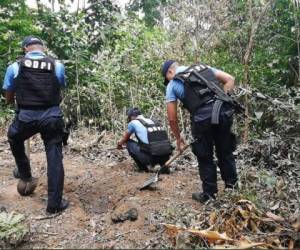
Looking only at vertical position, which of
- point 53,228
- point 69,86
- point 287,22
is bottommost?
point 53,228

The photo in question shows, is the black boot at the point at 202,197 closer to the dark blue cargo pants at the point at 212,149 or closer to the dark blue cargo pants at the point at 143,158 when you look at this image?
the dark blue cargo pants at the point at 212,149

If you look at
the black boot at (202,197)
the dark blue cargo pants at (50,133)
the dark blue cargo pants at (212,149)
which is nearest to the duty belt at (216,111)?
the dark blue cargo pants at (212,149)

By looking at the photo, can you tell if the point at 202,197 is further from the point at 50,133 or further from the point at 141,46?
the point at 141,46

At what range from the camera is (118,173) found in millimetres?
6441

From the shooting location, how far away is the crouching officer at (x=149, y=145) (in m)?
6.30

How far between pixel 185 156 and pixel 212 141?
226cm

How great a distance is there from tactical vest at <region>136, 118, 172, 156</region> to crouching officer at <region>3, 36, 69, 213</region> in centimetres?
162

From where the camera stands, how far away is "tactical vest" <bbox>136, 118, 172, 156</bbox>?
20.6 feet

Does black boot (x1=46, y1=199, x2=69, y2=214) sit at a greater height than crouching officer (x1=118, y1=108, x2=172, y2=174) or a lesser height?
lesser

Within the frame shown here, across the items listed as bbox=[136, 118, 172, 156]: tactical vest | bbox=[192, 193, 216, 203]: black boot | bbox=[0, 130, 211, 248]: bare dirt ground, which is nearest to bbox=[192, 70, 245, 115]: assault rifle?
bbox=[192, 193, 216, 203]: black boot

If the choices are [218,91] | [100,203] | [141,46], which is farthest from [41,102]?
[141,46]

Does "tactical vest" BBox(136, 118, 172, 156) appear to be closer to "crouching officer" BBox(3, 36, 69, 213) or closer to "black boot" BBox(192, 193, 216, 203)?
"black boot" BBox(192, 193, 216, 203)

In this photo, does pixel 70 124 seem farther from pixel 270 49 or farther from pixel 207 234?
pixel 207 234

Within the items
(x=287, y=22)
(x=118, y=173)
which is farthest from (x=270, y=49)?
(x=118, y=173)
